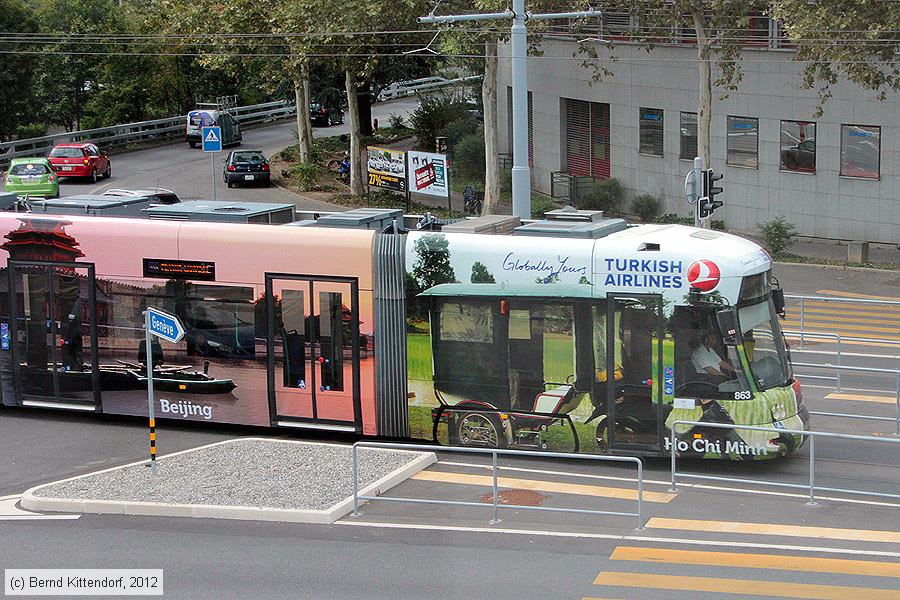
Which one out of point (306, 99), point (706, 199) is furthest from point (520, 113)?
point (306, 99)

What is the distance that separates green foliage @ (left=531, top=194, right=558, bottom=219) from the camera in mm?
40225

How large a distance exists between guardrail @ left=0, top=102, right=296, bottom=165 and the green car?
913cm

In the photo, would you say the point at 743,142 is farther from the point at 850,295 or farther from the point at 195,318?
the point at 195,318

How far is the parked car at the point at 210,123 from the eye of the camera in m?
57.3

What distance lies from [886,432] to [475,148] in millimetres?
31854

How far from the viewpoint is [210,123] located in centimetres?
5647

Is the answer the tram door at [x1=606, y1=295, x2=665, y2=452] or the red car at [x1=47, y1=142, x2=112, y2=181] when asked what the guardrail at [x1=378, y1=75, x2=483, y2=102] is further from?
the tram door at [x1=606, y1=295, x2=665, y2=452]

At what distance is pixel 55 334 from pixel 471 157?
102ft

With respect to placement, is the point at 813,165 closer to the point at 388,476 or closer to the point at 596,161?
the point at 596,161

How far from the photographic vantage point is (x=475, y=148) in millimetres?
48719

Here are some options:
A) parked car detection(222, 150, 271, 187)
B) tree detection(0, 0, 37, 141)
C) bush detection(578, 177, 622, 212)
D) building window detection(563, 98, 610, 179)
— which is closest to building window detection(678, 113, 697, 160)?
bush detection(578, 177, 622, 212)

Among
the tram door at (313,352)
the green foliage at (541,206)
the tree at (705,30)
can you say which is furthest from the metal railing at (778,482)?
the green foliage at (541,206)

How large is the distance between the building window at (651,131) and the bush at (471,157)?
349 inches

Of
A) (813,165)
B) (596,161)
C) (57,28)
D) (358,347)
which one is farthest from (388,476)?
(57,28)
